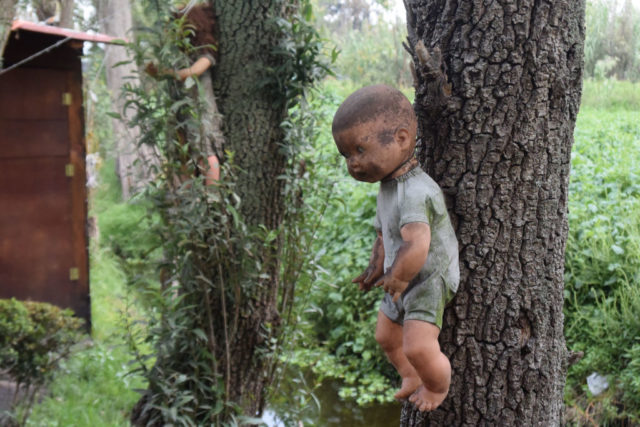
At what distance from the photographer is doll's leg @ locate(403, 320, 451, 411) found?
59.2 inches

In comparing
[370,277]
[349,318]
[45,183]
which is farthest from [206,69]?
[45,183]

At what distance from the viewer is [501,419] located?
5.91 ft

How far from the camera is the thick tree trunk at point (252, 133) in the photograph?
12.6ft

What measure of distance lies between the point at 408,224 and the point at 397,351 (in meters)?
0.41

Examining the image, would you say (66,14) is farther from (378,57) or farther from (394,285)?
(394,285)

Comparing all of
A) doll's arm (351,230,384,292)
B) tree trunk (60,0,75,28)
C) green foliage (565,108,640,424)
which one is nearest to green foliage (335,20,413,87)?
tree trunk (60,0,75,28)

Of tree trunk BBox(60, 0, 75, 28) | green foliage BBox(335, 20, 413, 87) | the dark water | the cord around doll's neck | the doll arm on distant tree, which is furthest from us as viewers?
green foliage BBox(335, 20, 413, 87)

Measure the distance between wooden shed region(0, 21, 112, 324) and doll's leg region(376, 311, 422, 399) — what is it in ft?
18.3

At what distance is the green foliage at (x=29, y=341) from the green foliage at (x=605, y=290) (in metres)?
3.87

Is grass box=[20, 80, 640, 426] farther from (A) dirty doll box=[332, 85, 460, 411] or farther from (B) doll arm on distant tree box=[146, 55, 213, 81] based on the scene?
(A) dirty doll box=[332, 85, 460, 411]

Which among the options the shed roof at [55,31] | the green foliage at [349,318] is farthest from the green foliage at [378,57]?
the shed roof at [55,31]

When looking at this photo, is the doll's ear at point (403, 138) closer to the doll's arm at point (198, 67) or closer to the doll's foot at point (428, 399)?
the doll's foot at point (428, 399)

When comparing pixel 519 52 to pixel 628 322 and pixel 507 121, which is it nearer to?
pixel 507 121

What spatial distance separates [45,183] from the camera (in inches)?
252
